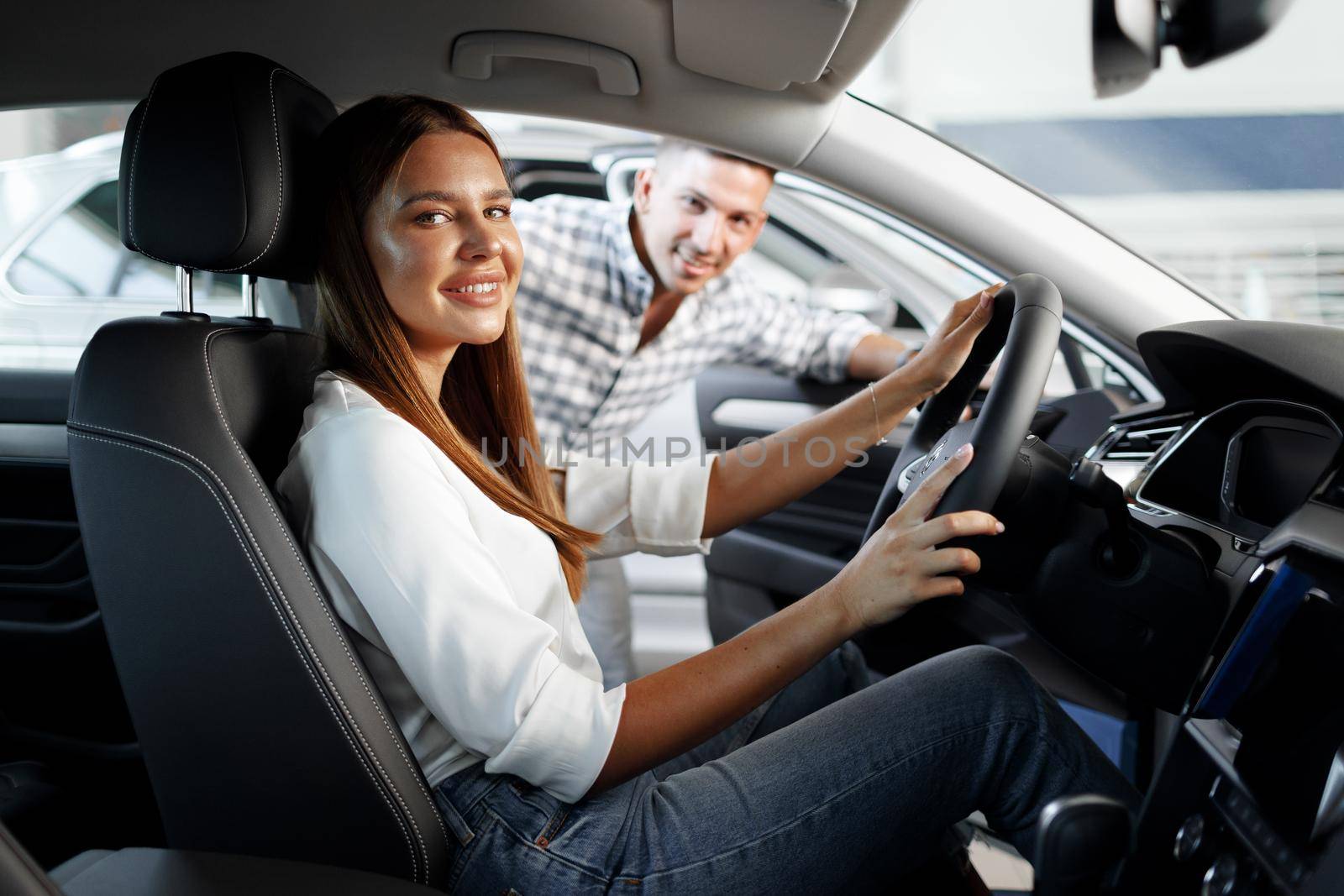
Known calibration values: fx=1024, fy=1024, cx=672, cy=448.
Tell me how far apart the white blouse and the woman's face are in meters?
0.14

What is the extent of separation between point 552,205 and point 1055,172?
3647 mm

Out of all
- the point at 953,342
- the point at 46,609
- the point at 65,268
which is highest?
the point at 953,342

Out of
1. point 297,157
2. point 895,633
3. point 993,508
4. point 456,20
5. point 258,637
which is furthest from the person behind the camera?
point 895,633

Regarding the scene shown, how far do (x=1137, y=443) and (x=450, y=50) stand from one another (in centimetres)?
113

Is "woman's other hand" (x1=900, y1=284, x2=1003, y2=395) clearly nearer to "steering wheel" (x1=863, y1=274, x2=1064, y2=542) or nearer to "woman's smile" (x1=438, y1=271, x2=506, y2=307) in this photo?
"steering wheel" (x1=863, y1=274, x2=1064, y2=542)

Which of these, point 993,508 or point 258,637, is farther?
point 993,508

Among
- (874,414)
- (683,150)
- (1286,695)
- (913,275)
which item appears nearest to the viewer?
(1286,695)

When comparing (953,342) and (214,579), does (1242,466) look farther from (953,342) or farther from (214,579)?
(214,579)

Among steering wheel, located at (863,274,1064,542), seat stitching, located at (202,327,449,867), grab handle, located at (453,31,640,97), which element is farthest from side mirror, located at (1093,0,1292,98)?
seat stitching, located at (202,327,449,867)

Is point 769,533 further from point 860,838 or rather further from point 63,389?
point 63,389

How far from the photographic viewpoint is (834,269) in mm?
2207

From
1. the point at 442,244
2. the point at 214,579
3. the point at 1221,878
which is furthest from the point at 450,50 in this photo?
the point at 1221,878

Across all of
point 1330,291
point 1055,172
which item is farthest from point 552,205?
point 1055,172

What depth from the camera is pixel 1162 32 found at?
107cm
